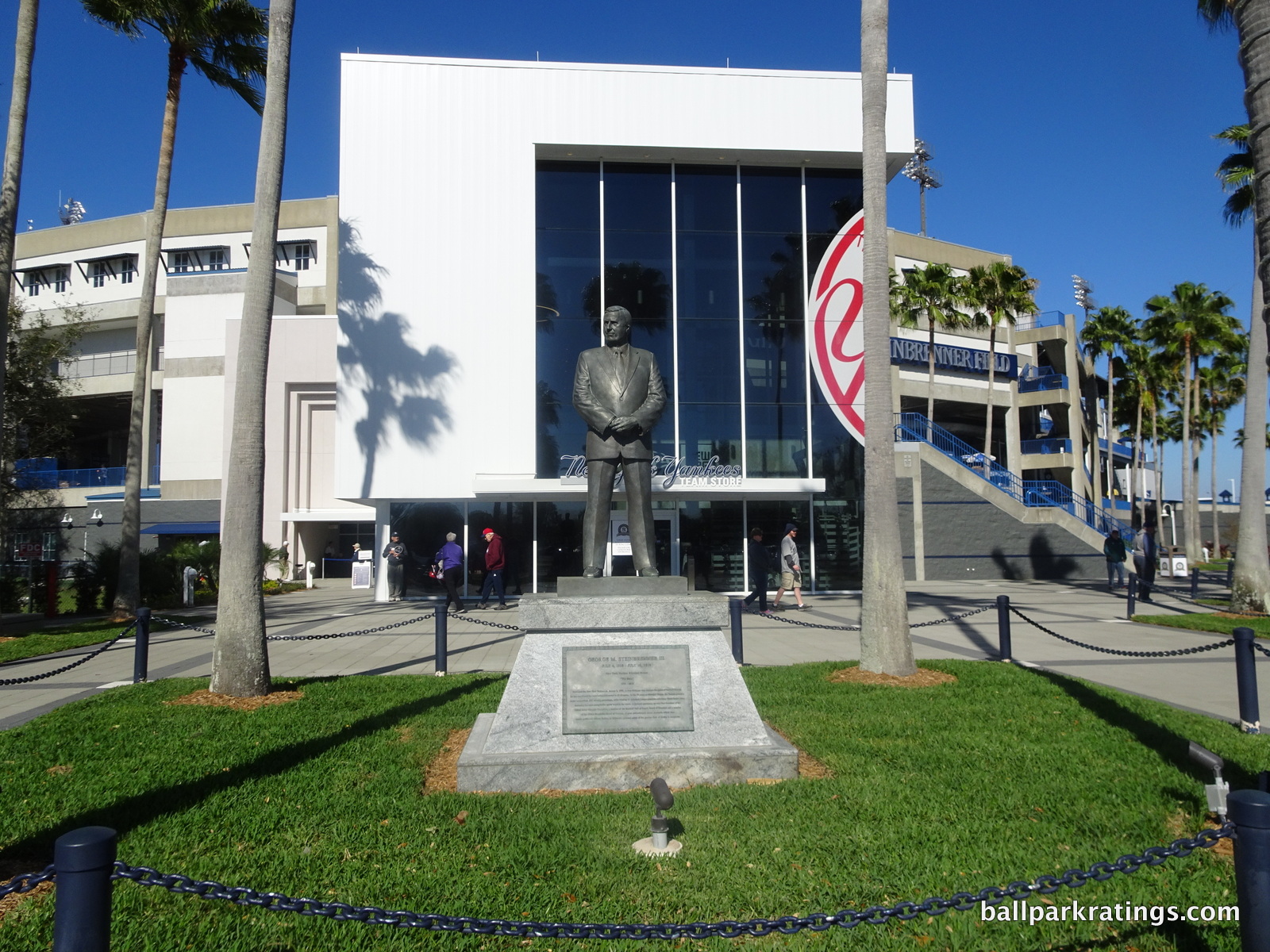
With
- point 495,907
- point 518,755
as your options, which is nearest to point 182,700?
point 518,755

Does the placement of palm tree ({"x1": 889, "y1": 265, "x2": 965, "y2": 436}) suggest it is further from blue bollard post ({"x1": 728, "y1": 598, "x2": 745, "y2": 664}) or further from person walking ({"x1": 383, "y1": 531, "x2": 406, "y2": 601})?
blue bollard post ({"x1": 728, "y1": 598, "x2": 745, "y2": 664})

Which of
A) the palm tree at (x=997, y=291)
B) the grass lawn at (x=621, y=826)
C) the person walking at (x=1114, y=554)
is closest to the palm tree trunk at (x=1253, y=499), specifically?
the person walking at (x=1114, y=554)

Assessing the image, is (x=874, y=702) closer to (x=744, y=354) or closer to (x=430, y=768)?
(x=430, y=768)

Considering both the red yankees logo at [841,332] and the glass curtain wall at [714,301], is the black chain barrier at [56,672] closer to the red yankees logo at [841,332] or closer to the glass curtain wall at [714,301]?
the glass curtain wall at [714,301]

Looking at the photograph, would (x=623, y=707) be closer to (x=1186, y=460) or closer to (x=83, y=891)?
(x=83, y=891)

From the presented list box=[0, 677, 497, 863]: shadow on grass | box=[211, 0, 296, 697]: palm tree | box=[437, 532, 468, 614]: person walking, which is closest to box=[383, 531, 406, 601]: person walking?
box=[437, 532, 468, 614]: person walking

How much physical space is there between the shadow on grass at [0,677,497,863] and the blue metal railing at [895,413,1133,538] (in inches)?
1092

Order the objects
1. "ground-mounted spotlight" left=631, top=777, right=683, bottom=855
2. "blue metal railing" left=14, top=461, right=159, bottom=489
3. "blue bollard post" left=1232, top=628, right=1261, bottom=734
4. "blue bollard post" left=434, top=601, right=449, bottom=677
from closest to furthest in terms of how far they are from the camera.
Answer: "ground-mounted spotlight" left=631, top=777, right=683, bottom=855, "blue bollard post" left=1232, top=628, right=1261, bottom=734, "blue bollard post" left=434, top=601, right=449, bottom=677, "blue metal railing" left=14, top=461, right=159, bottom=489

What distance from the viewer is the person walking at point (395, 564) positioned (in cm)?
2177

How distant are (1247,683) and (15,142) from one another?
18.8 meters

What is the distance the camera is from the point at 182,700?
9477 millimetres

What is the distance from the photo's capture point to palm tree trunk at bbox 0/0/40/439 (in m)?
14.0

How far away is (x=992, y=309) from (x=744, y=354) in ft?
59.9

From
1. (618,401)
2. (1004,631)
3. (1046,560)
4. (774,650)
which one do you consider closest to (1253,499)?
(1004,631)
